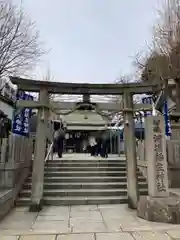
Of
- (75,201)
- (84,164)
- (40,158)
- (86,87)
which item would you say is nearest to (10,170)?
(40,158)

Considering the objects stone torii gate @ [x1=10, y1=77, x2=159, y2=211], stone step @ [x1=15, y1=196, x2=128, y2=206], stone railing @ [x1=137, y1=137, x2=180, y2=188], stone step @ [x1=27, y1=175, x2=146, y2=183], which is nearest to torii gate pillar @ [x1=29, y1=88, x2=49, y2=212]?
stone torii gate @ [x1=10, y1=77, x2=159, y2=211]

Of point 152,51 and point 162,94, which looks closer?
point 162,94

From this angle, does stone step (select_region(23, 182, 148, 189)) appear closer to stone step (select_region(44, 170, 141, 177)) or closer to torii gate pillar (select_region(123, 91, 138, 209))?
stone step (select_region(44, 170, 141, 177))

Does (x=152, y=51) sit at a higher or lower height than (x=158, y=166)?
higher

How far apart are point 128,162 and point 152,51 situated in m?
7.68

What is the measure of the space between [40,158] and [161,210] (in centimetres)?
402

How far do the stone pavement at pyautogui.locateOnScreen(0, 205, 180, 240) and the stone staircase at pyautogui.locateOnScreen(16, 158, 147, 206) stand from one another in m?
0.63

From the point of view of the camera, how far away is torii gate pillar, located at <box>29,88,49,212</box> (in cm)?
784

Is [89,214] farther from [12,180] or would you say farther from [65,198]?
[12,180]

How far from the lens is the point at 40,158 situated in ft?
27.0

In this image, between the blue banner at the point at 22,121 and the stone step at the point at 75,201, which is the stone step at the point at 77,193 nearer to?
the stone step at the point at 75,201

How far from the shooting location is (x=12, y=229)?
5719 mm

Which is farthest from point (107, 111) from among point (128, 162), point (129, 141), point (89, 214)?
point (89, 214)

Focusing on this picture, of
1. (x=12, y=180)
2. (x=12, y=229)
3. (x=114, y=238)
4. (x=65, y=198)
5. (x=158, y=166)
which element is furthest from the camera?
(x=65, y=198)
